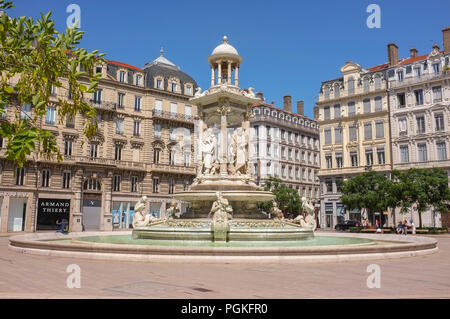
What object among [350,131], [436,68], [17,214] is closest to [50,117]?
[17,214]

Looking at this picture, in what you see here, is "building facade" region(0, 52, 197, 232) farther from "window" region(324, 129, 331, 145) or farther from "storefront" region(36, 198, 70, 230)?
"window" region(324, 129, 331, 145)

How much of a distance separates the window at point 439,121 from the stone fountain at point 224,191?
37139mm

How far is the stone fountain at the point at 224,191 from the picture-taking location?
15.4 metres

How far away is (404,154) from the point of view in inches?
2126

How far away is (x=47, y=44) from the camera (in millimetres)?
7133

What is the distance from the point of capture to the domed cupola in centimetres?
2184

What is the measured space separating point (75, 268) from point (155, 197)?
1715 inches

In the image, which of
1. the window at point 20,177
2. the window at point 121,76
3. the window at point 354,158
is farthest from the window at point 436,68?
the window at point 20,177

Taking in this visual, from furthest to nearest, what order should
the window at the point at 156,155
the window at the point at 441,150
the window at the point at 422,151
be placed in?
the window at the point at 156,155 → the window at the point at 422,151 → the window at the point at 441,150

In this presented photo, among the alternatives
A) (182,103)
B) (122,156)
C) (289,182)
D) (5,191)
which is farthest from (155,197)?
(289,182)

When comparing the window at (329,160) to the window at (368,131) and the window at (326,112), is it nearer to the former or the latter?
the window at (326,112)

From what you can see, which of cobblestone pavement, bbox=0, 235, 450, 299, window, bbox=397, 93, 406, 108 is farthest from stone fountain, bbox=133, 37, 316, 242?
window, bbox=397, 93, 406, 108

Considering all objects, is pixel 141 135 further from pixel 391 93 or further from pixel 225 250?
pixel 225 250
